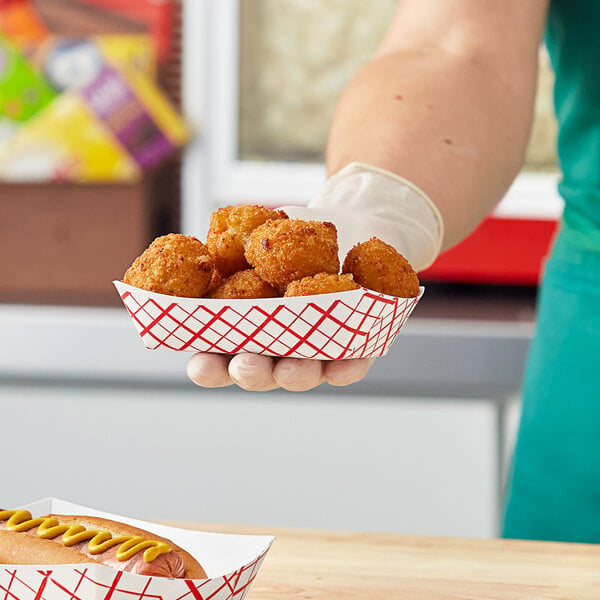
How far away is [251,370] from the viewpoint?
3.04 ft

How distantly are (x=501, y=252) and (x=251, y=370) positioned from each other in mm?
1396

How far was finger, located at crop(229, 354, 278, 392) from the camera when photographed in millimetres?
926

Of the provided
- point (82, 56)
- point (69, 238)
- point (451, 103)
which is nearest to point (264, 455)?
point (69, 238)

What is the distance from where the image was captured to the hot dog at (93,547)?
0.88 meters

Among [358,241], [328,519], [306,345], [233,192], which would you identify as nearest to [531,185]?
[233,192]

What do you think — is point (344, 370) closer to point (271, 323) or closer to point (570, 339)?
point (271, 323)

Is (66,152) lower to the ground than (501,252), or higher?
higher

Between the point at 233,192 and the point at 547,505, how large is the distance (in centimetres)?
109

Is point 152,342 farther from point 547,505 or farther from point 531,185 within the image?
point 531,185

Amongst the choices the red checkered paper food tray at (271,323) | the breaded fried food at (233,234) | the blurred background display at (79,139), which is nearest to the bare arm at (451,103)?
the breaded fried food at (233,234)

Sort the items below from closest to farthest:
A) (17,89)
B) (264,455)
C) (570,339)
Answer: (570,339)
(264,455)
(17,89)

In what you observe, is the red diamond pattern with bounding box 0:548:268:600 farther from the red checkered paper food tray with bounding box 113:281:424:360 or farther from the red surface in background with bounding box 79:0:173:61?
the red surface in background with bounding box 79:0:173:61

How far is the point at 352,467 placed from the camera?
84.4 inches

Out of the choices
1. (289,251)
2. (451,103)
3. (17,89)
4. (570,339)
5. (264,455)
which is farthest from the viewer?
(17,89)
